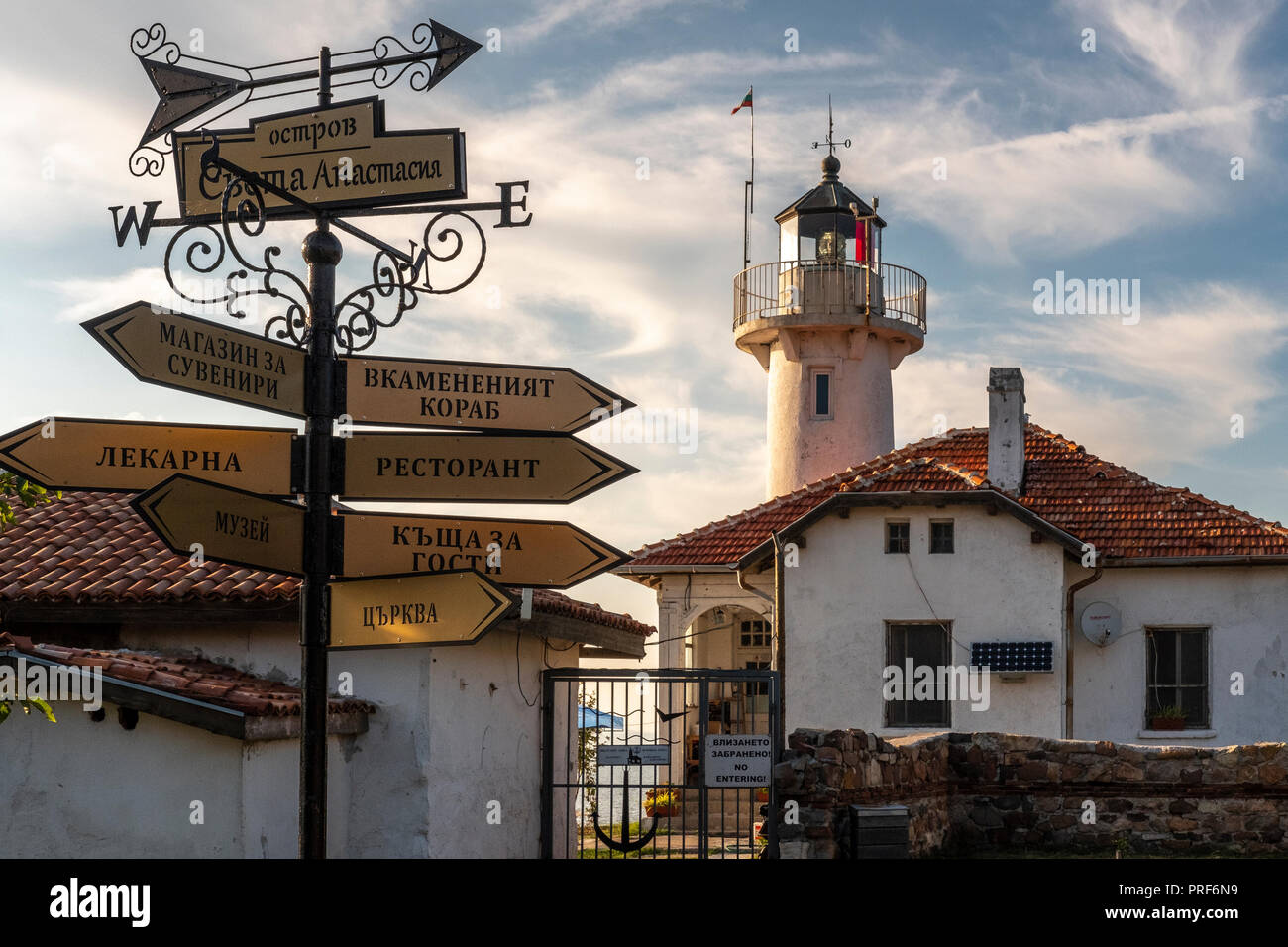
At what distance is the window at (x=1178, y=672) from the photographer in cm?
2231

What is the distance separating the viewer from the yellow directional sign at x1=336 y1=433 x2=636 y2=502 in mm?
6285

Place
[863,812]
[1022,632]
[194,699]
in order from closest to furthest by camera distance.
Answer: [194,699] < [863,812] < [1022,632]

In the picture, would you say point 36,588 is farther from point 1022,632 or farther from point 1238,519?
point 1238,519

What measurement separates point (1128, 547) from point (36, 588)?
52.9ft

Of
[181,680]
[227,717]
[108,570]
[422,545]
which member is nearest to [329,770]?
[181,680]

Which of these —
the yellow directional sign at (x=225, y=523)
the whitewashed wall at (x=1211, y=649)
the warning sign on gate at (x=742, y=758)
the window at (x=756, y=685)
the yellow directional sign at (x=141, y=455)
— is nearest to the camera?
the yellow directional sign at (x=225, y=523)

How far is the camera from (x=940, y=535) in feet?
73.3

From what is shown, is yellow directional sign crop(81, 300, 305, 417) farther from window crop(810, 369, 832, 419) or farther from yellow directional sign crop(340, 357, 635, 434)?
window crop(810, 369, 832, 419)

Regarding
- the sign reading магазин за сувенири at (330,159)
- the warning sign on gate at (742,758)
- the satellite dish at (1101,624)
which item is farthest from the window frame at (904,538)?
the sign reading магазин за сувенири at (330,159)

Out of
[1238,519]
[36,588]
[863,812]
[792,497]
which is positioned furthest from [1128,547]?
[36,588]

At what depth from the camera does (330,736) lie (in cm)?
1164

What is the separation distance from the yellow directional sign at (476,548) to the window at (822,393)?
23.8 metres

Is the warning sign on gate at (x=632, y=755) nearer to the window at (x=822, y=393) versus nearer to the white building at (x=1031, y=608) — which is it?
the white building at (x=1031, y=608)

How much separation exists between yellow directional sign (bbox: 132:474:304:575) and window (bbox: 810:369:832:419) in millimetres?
24307
